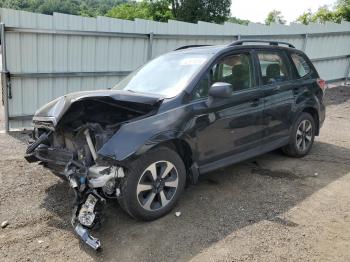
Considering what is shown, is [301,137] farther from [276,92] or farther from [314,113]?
[276,92]

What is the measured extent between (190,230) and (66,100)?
1.84 metres

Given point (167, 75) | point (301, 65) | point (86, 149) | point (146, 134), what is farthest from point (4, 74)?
point (301, 65)

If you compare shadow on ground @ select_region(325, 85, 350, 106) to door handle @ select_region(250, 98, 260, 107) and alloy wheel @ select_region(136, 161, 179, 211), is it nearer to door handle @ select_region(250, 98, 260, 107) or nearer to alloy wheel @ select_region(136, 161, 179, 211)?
door handle @ select_region(250, 98, 260, 107)

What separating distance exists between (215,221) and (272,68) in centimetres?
254

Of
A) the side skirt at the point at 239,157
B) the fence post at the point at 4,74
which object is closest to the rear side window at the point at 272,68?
the side skirt at the point at 239,157

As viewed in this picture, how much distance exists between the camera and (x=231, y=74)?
4.82 m

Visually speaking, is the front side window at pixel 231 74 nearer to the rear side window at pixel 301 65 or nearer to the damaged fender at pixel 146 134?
the damaged fender at pixel 146 134

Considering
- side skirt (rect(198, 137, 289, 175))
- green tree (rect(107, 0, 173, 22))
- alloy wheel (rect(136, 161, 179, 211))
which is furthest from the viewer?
green tree (rect(107, 0, 173, 22))

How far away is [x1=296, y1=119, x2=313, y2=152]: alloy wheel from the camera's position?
19.6ft

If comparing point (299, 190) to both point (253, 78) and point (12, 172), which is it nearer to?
point (253, 78)

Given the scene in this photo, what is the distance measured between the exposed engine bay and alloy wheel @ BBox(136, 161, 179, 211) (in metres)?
0.28

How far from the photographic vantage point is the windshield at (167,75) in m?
4.45

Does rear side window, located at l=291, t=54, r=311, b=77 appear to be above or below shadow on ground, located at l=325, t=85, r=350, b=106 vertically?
above

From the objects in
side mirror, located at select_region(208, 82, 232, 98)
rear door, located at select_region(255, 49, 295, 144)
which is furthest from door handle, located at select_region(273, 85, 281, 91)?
side mirror, located at select_region(208, 82, 232, 98)
